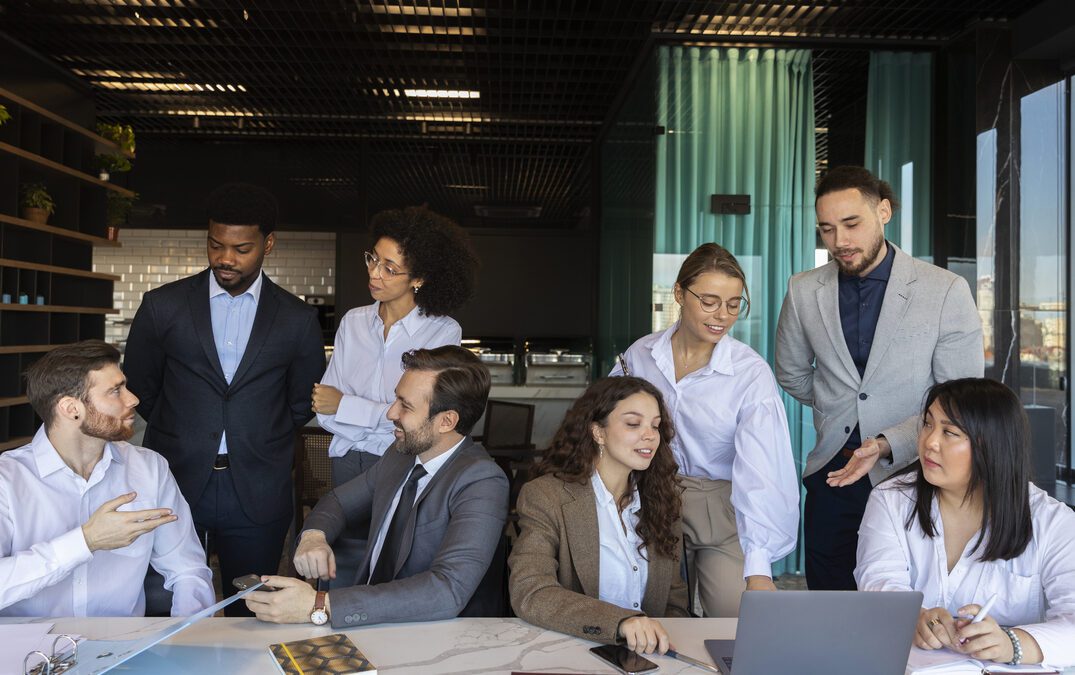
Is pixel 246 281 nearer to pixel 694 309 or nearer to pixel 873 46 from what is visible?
pixel 694 309

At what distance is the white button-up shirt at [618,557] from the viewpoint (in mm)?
2201

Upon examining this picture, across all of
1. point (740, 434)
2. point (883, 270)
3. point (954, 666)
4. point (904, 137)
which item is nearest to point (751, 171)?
point (904, 137)

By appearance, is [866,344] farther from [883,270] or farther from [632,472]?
[632,472]

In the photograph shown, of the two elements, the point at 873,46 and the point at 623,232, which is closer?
the point at 873,46

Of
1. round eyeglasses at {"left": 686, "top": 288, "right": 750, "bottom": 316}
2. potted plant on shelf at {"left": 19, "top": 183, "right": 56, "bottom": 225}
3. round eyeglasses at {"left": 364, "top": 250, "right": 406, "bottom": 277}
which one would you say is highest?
potted plant on shelf at {"left": 19, "top": 183, "right": 56, "bottom": 225}

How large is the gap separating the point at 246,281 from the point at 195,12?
2908mm

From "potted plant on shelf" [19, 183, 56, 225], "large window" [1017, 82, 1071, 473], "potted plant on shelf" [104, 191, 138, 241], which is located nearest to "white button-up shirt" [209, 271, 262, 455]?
"potted plant on shelf" [19, 183, 56, 225]

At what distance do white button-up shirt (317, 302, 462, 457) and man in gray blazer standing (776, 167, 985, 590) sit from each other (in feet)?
4.11

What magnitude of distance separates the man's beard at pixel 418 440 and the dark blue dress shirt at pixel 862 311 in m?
1.33

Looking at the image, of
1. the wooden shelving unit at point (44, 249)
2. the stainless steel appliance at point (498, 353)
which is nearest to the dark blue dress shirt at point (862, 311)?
the wooden shelving unit at point (44, 249)

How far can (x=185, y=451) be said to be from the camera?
274 cm

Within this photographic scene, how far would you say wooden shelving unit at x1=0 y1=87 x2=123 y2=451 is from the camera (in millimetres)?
5184

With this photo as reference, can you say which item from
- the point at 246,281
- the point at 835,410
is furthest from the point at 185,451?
the point at 835,410

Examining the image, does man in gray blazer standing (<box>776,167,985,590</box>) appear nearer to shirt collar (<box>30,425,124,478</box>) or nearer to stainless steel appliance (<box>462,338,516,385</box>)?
shirt collar (<box>30,425,124,478</box>)
